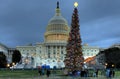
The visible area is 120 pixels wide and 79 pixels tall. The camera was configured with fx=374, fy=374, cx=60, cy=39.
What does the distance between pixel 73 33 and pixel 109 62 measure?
224 feet

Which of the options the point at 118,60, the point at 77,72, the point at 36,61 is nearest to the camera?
the point at 77,72

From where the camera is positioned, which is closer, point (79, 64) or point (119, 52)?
point (79, 64)

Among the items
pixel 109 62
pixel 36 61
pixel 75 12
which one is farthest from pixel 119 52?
pixel 75 12

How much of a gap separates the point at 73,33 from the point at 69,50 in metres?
3.21

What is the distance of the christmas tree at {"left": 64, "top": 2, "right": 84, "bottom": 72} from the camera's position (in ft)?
222

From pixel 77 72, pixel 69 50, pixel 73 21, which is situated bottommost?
pixel 77 72

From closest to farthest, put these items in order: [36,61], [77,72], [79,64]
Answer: [77,72] < [79,64] < [36,61]

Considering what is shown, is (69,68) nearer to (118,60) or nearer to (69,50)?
(69,50)

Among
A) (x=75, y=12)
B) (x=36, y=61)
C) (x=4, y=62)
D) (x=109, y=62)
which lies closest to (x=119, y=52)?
(x=109, y=62)

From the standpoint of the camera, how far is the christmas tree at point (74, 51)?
6756 cm

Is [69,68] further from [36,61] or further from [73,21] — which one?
[36,61]

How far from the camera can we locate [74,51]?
68.2m

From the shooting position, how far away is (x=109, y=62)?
134750 millimetres

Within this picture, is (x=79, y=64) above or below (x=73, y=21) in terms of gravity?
below
